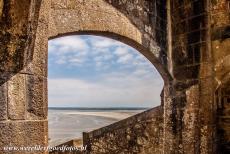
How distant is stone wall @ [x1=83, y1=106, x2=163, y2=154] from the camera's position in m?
5.82

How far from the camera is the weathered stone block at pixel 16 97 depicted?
2.08 metres

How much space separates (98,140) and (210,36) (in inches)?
130

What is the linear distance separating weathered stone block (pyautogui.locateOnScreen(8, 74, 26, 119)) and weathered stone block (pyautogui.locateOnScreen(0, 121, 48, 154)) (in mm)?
61

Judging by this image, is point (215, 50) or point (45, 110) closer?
point (45, 110)

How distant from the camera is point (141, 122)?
19.8 ft

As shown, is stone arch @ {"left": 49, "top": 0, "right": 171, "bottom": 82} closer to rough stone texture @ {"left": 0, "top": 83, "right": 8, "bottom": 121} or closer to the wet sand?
rough stone texture @ {"left": 0, "top": 83, "right": 8, "bottom": 121}

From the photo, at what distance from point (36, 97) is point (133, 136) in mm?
4155

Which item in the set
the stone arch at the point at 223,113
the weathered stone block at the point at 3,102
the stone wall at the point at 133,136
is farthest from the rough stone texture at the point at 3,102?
the stone wall at the point at 133,136

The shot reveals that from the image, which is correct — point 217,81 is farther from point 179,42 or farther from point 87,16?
point 87,16

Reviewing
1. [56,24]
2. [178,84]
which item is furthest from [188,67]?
[56,24]

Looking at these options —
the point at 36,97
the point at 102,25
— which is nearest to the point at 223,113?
the point at 102,25

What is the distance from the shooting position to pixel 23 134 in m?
2.12

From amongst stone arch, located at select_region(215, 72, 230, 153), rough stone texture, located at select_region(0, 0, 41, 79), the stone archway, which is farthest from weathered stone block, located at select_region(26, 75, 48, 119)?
stone arch, located at select_region(215, 72, 230, 153)

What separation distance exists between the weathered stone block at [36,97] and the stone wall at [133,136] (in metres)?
3.68
